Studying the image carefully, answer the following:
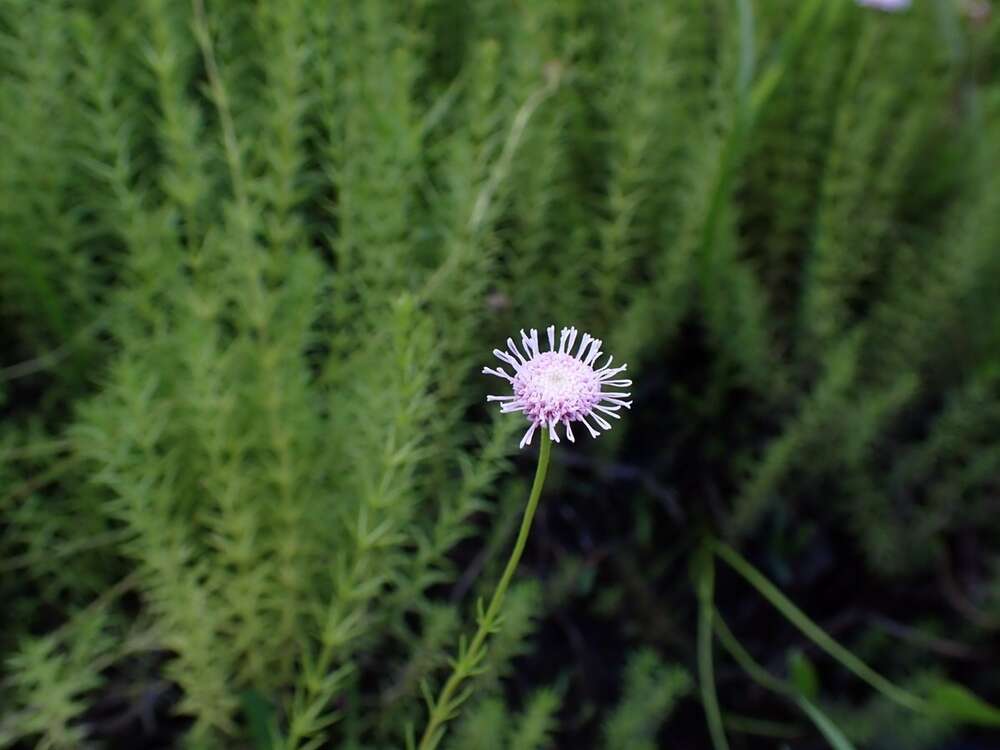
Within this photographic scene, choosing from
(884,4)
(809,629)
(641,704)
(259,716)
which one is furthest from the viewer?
(884,4)

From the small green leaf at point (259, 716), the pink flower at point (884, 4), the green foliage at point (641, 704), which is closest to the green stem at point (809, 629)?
the green foliage at point (641, 704)

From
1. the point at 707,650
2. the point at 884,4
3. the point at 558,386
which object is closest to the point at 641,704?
the point at 707,650

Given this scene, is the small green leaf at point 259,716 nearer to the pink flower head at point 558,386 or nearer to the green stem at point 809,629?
the pink flower head at point 558,386

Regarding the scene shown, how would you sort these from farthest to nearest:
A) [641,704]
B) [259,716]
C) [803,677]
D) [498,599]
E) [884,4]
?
[884,4] → [803,677] → [641,704] → [259,716] → [498,599]

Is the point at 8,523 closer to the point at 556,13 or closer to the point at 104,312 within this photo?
the point at 104,312

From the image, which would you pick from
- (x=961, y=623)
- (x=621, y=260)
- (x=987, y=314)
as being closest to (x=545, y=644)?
(x=621, y=260)

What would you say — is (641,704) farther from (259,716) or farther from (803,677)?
(259,716)
